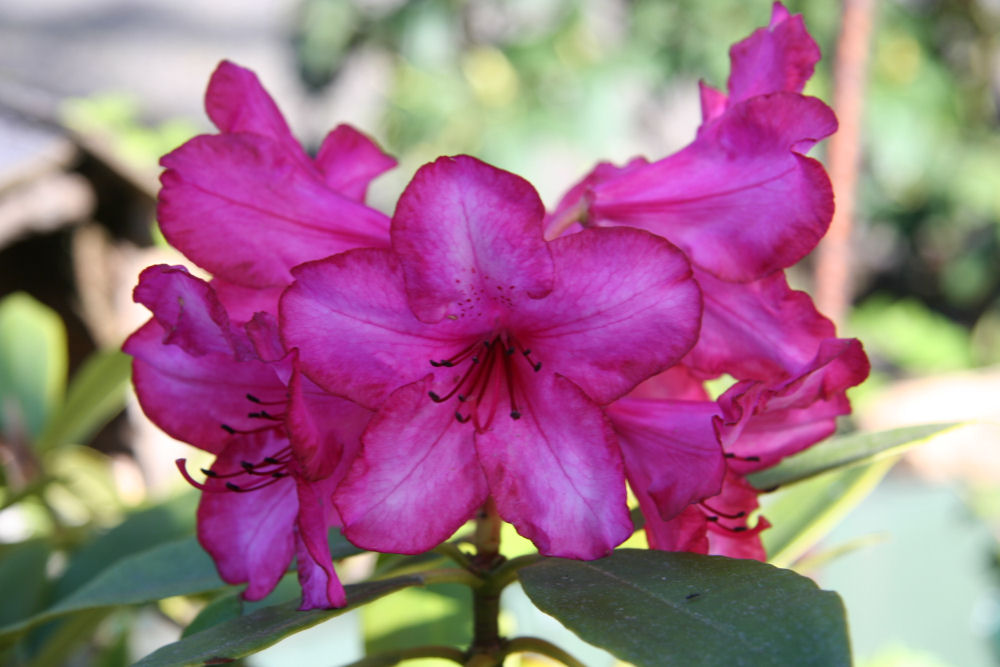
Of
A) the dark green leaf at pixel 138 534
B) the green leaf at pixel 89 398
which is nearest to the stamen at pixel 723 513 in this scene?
the dark green leaf at pixel 138 534

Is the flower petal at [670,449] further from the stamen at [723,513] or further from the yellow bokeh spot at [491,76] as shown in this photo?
the yellow bokeh spot at [491,76]

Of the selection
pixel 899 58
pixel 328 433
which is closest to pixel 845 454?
pixel 328 433

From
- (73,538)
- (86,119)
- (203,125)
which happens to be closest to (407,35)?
(203,125)

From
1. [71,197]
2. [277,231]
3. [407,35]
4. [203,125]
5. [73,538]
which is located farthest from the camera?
[407,35]

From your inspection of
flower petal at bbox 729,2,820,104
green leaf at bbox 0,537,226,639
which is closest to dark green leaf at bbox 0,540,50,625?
green leaf at bbox 0,537,226,639

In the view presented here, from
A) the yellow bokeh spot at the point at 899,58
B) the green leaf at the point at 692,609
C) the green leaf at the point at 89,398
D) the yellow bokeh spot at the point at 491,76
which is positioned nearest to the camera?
the green leaf at the point at 692,609

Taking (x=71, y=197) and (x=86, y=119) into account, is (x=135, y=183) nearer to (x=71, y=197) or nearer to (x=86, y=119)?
(x=71, y=197)
